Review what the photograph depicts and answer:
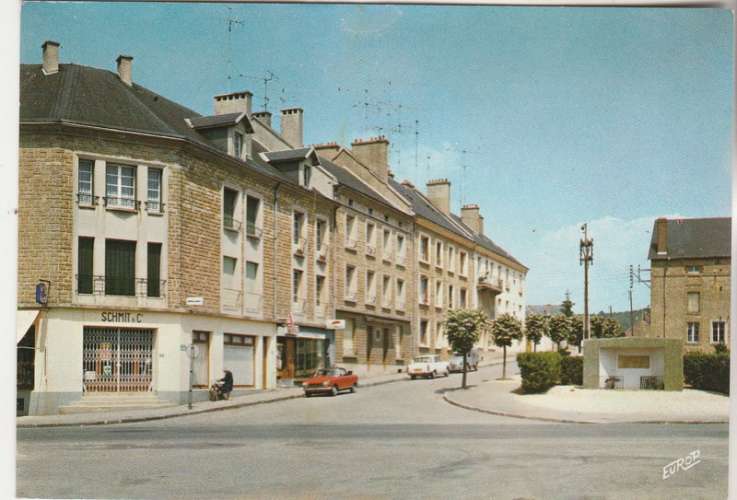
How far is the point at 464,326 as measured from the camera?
11.5 metres

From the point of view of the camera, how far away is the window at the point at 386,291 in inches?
460

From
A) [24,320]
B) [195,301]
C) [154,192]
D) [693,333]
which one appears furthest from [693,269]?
[24,320]

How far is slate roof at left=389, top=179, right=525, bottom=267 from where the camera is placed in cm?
1100

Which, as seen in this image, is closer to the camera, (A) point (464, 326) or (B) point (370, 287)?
(A) point (464, 326)

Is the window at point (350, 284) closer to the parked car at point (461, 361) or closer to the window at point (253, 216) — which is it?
the window at point (253, 216)

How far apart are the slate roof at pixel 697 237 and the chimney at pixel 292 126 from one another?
460cm

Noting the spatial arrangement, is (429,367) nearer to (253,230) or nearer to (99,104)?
(253,230)

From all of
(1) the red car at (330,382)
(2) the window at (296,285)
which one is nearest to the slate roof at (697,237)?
(1) the red car at (330,382)

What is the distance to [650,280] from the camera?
10742 millimetres

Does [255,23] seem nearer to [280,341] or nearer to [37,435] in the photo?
[280,341]

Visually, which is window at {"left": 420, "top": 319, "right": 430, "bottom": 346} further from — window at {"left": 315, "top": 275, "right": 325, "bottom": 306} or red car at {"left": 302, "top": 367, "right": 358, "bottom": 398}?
window at {"left": 315, "top": 275, "right": 325, "bottom": 306}

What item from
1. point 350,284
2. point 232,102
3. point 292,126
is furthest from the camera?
point 350,284

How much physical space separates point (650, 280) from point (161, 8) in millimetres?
6886

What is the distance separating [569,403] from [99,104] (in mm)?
7129
